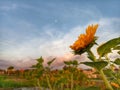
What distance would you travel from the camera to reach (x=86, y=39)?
1.72m

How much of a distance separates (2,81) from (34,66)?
5940 millimetres

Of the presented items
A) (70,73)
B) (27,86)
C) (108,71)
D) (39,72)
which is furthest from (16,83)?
(108,71)

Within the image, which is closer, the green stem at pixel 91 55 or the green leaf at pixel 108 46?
the green leaf at pixel 108 46

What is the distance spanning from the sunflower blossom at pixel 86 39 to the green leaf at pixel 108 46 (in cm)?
7

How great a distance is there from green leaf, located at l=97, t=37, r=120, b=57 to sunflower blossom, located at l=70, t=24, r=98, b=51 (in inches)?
2.6

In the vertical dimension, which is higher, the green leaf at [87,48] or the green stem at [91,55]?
the green leaf at [87,48]

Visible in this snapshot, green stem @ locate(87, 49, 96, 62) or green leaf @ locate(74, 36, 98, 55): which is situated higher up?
green leaf @ locate(74, 36, 98, 55)

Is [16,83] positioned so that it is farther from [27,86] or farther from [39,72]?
[39,72]

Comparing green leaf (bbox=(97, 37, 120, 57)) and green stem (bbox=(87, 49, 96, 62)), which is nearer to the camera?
green leaf (bbox=(97, 37, 120, 57))

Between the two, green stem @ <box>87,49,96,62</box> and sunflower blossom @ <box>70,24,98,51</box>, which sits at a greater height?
sunflower blossom @ <box>70,24,98,51</box>

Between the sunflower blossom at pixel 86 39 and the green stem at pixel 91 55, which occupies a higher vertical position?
the sunflower blossom at pixel 86 39

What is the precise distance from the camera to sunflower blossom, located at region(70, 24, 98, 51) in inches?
67.2

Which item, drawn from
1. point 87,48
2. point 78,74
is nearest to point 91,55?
point 87,48

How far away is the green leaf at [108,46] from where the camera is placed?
1636 millimetres
